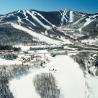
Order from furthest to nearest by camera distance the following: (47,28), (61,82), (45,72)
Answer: (47,28) < (45,72) < (61,82)

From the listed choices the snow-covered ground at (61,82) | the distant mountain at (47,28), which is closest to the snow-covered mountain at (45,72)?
the snow-covered ground at (61,82)

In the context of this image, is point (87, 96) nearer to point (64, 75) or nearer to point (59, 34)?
point (64, 75)

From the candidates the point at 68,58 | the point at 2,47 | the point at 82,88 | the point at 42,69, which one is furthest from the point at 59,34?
the point at 82,88

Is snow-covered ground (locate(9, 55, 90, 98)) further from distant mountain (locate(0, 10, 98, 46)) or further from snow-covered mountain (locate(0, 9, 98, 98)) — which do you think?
distant mountain (locate(0, 10, 98, 46))

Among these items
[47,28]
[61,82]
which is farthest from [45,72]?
[47,28]

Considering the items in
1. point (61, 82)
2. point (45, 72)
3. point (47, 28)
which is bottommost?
point (61, 82)

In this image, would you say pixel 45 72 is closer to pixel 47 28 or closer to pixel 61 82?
pixel 61 82

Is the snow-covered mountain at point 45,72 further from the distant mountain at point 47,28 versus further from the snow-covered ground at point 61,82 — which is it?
the distant mountain at point 47,28
